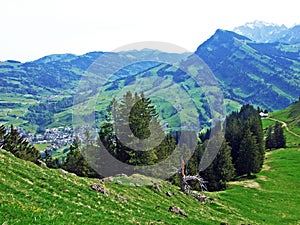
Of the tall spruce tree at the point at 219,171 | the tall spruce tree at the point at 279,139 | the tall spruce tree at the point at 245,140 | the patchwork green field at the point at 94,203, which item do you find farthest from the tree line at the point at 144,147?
the tall spruce tree at the point at 279,139

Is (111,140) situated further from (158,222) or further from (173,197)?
(158,222)

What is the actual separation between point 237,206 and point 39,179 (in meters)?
37.4

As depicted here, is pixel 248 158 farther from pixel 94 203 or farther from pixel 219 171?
pixel 94 203

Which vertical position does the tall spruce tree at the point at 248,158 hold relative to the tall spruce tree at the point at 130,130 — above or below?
below

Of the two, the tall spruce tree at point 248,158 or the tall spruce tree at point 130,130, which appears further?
the tall spruce tree at point 248,158

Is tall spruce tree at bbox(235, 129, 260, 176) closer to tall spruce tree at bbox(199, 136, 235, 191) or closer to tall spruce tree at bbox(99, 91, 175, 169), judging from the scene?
tall spruce tree at bbox(199, 136, 235, 191)

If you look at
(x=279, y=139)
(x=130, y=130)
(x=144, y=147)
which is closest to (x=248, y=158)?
(x=144, y=147)

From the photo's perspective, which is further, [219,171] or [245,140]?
[245,140]

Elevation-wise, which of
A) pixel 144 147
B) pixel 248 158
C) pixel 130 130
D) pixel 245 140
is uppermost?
pixel 130 130

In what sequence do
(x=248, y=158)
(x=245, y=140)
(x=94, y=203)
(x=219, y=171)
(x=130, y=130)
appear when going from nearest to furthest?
(x=94, y=203), (x=130, y=130), (x=219, y=171), (x=248, y=158), (x=245, y=140)

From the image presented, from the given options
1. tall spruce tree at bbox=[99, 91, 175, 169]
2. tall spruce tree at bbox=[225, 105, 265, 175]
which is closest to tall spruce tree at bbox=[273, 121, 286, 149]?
tall spruce tree at bbox=[225, 105, 265, 175]

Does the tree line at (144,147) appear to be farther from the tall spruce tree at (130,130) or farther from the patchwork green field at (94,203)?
the patchwork green field at (94,203)

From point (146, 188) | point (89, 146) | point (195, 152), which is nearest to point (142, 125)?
point (89, 146)

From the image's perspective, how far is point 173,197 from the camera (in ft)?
138
